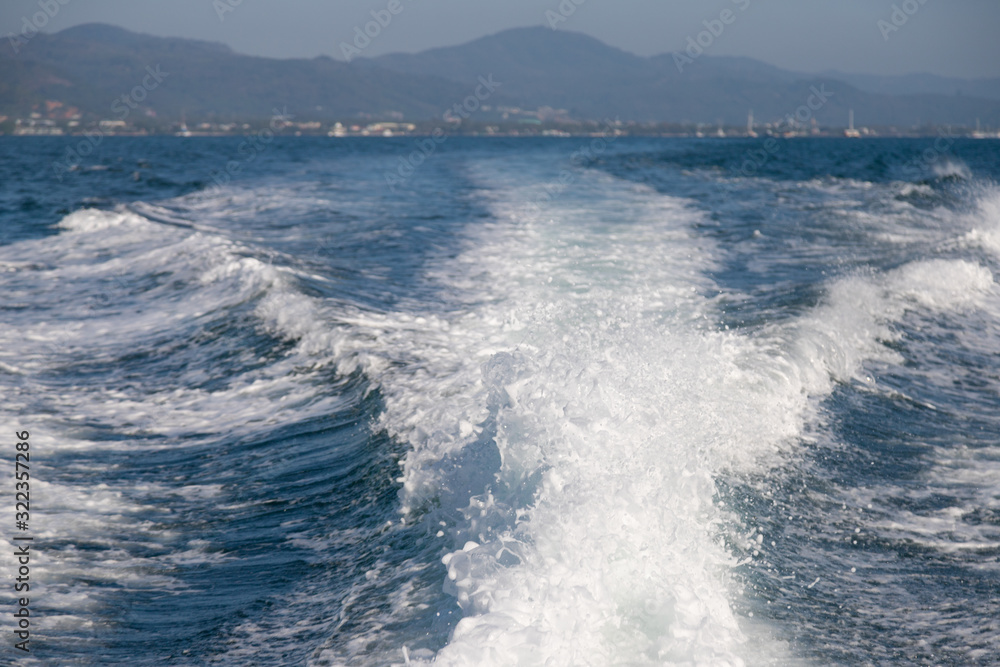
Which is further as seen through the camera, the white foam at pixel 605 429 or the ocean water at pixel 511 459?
the ocean water at pixel 511 459

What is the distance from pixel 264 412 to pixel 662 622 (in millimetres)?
4783

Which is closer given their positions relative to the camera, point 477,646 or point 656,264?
point 477,646

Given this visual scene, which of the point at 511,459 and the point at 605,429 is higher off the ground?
the point at 605,429

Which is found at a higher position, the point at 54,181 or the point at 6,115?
the point at 6,115

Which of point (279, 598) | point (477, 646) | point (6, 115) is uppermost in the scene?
point (6, 115)

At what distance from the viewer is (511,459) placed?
521cm

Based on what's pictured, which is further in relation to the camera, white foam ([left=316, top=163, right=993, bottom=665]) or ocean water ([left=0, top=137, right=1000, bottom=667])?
Result: ocean water ([left=0, top=137, right=1000, bottom=667])

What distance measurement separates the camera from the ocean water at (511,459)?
13.5 ft

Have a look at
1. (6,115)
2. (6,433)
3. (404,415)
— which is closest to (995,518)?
(404,415)

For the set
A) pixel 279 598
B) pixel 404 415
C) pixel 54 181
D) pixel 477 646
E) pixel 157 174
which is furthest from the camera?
pixel 157 174

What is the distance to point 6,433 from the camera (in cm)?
698

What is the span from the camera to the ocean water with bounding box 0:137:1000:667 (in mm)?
4117

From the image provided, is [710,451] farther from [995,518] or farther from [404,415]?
[404,415]

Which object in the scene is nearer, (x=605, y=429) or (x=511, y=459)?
(x=511, y=459)
